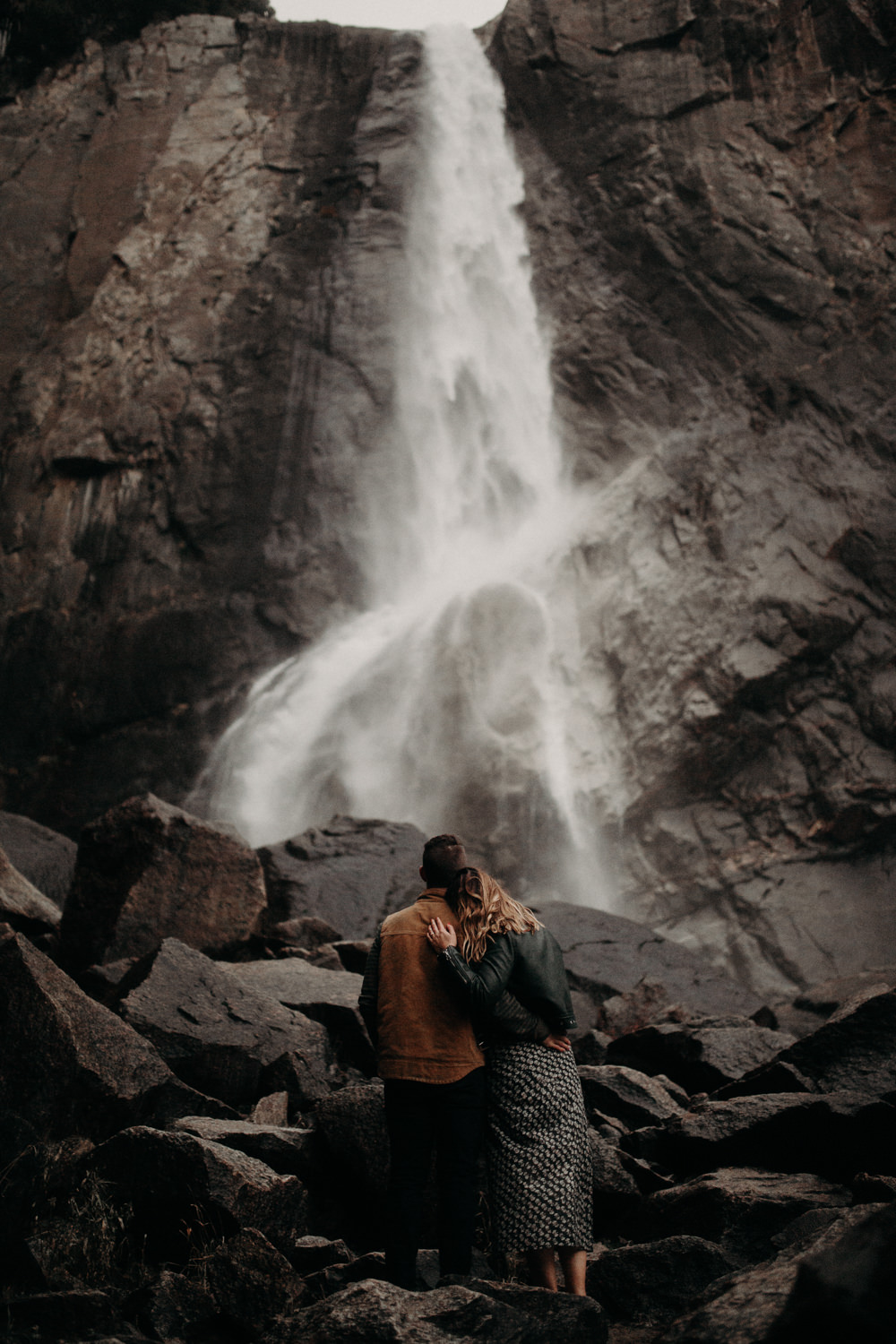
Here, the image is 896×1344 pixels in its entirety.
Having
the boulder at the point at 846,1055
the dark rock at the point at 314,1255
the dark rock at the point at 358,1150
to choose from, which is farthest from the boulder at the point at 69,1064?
the boulder at the point at 846,1055

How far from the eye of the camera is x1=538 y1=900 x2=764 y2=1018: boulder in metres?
9.07

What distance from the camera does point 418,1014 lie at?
11.1 feet

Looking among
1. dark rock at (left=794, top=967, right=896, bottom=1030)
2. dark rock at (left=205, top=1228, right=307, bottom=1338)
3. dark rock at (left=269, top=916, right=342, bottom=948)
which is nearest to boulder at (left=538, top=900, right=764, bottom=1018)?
dark rock at (left=794, top=967, right=896, bottom=1030)

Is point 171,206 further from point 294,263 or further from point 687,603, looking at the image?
point 687,603

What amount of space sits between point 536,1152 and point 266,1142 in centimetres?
139

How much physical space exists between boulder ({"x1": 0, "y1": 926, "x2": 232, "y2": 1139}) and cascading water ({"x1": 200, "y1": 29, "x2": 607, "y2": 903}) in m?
10.9

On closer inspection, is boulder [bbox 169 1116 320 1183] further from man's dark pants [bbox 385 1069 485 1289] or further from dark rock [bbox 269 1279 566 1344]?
dark rock [bbox 269 1279 566 1344]

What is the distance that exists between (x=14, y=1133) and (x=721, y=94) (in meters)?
25.7

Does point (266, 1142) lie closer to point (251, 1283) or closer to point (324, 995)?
point (251, 1283)

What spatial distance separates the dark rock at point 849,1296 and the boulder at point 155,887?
6143 mm

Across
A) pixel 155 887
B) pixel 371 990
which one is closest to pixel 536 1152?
pixel 371 990

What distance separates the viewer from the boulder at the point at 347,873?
30.8 ft

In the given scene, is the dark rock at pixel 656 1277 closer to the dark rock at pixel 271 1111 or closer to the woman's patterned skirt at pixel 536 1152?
the woman's patterned skirt at pixel 536 1152

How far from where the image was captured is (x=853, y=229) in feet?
67.8
